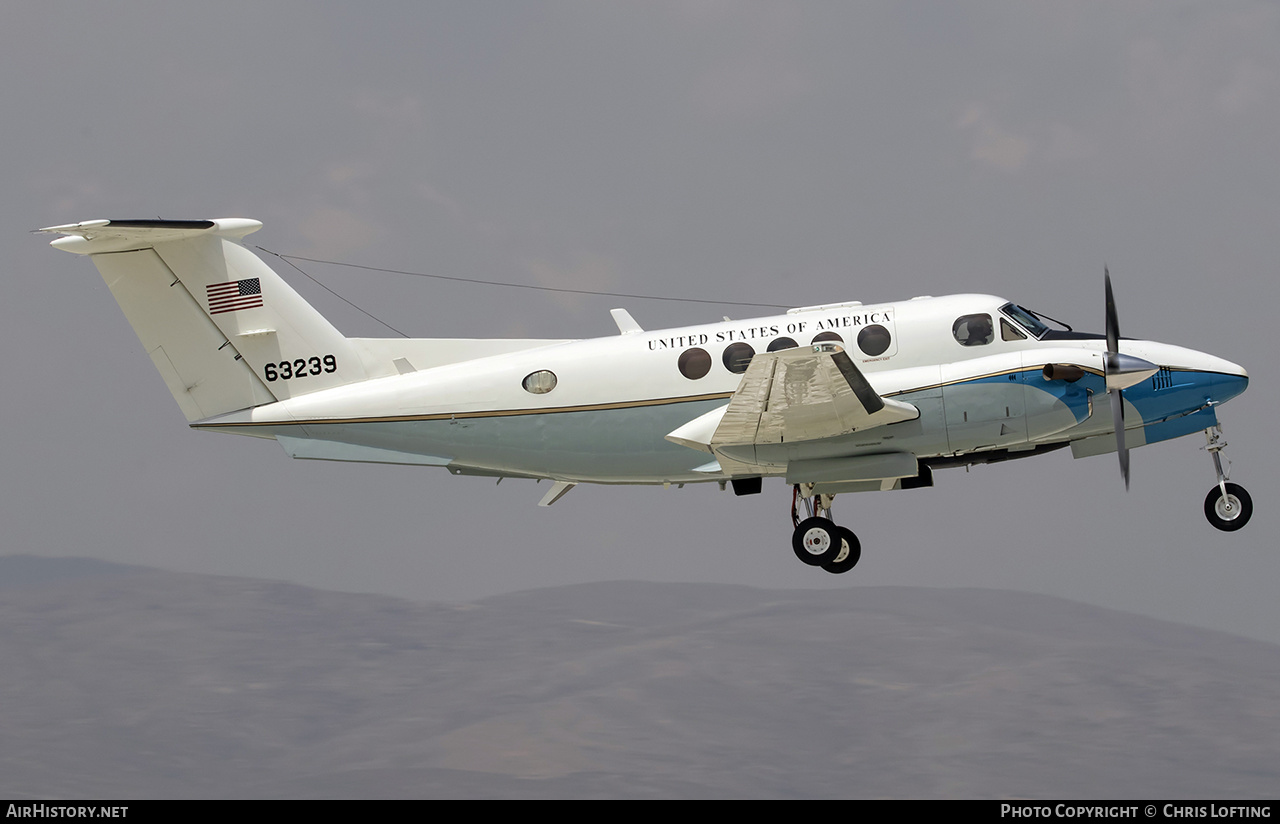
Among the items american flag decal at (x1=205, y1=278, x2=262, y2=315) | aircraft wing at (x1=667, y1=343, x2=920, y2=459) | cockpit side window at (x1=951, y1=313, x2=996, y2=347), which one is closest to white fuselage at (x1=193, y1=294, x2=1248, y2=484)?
cockpit side window at (x1=951, y1=313, x2=996, y2=347)

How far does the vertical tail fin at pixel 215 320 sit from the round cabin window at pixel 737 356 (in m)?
6.09

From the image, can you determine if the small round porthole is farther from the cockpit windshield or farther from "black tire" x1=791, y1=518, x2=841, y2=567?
the cockpit windshield

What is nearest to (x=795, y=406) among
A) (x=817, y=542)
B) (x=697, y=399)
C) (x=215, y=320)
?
(x=697, y=399)

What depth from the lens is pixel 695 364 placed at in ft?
66.3

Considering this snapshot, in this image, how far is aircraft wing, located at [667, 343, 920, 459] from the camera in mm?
17911

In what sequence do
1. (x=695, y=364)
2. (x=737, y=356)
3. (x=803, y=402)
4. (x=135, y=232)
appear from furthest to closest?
(x=135, y=232) < (x=695, y=364) < (x=737, y=356) < (x=803, y=402)

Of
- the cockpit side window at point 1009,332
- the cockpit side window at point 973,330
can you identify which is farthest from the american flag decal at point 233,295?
the cockpit side window at point 1009,332

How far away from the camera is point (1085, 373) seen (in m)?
19.3

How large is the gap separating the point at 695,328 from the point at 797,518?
12.0 feet

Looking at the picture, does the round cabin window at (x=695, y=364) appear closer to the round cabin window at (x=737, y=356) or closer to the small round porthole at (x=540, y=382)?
the round cabin window at (x=737, y=356)

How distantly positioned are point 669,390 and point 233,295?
23.8 feet

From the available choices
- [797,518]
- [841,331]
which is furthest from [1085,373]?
[797,518]

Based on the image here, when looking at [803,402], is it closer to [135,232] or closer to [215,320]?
[215,320]
